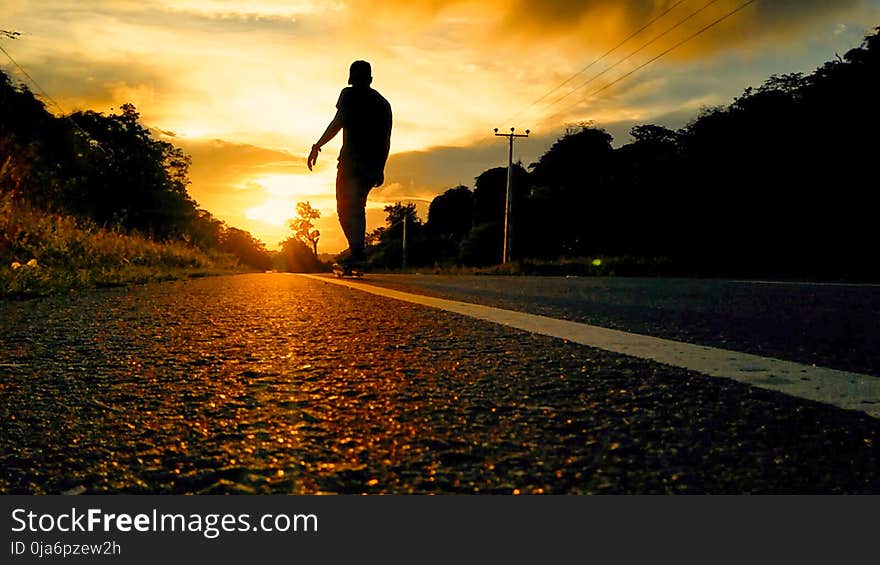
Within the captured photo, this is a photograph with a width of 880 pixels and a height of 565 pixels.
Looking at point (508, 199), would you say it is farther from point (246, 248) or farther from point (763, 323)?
point (246, 248)

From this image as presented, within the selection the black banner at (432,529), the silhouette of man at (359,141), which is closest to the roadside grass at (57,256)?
the silhouette of man at (359,141)

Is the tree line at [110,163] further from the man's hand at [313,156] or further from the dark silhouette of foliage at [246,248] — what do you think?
the dark silhouette of foliage at [246,248]

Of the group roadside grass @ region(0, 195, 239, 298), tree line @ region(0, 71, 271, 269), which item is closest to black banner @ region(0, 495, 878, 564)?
roadside grass @ region(0, 195, 239, 298)

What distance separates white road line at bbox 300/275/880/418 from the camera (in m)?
1.80

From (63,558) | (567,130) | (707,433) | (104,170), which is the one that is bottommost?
(63,558)

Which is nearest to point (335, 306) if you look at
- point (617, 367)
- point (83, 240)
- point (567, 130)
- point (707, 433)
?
point (617, 367)

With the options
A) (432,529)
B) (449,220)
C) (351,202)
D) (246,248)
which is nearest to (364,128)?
(351,202)

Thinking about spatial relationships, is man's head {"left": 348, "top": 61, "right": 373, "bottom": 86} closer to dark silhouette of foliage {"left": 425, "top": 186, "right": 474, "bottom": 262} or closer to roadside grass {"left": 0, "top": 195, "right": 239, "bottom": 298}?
roadside grass {"left": 0, "top": 195, "right": 239, "bottom": 298}

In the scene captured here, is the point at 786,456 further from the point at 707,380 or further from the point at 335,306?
the point at 335,306

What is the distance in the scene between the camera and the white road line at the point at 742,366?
1804mm

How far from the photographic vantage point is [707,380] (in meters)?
2.02

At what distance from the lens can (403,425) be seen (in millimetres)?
1479

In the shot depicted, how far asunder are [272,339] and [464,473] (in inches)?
86.3

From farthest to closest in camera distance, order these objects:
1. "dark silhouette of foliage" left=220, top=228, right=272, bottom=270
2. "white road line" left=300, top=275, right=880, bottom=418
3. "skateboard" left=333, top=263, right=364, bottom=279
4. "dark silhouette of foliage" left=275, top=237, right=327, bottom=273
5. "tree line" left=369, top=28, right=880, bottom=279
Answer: "dark silhouette of foliage" left=275, top=237, right=327, bottom=273 < "dark silhouette of foliage" left=220, top=228, right=272, bottom=270 < "tree line" left=369, top=28, right=880, bottom=279 < "skateboard" left=333, top=263, right=364, bottom=279 < "white road line" left=300, top=275, right=880, bottom=418
